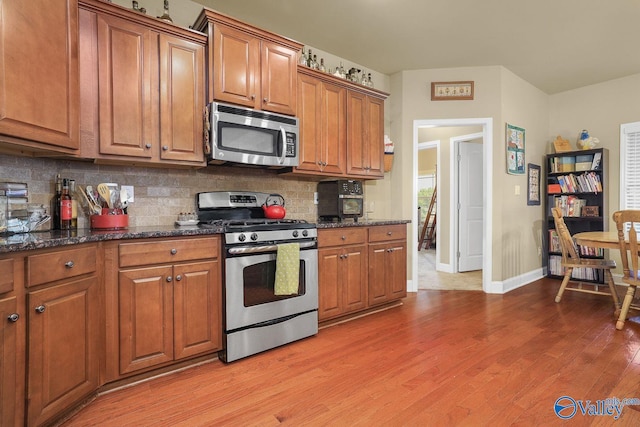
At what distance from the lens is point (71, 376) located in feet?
5.20

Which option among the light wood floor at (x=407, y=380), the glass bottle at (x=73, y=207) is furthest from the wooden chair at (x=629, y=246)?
the glass bottle at (x=73, y=207)

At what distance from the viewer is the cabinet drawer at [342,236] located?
275cm

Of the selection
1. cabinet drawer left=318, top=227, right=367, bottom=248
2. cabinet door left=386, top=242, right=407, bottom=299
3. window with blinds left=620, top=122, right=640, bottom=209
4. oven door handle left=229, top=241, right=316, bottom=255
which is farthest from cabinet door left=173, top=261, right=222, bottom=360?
window with blinds left=620, top=122, right=640, bottom=209

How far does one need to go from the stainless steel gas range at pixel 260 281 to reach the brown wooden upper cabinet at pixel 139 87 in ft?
1.89

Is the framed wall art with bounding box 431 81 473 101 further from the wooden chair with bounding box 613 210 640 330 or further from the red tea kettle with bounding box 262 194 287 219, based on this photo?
the red tea kettle with bounding box 262 194 287 219

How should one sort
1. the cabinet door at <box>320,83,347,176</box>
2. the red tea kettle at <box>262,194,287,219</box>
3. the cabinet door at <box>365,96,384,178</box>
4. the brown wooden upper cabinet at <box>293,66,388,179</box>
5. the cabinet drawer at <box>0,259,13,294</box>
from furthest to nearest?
the cabinet door at <box>365,96,384,178</box>
the cabinet door at <box>320,83,347,176</box>
the brown wooden upper cabinet at <box>293,66,388,179</box>
the red tea kettle at <box>262,194,287,219</box>
the cabinet drawer at <box>0,259,13,294</box>

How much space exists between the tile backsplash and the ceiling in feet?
4.56

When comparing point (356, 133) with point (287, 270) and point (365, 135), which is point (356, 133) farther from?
point (287, 270)

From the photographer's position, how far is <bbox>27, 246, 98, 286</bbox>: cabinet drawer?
1404mm

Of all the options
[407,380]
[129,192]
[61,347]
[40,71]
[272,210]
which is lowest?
[407,380]

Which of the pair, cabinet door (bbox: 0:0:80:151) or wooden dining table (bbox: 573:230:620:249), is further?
wooden dining table (bbox: 573:230:620:249)

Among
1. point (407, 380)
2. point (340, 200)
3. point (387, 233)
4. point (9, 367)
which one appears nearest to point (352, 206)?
point (340, 200)

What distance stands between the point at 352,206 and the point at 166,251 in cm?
187

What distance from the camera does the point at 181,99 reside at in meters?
2.31
